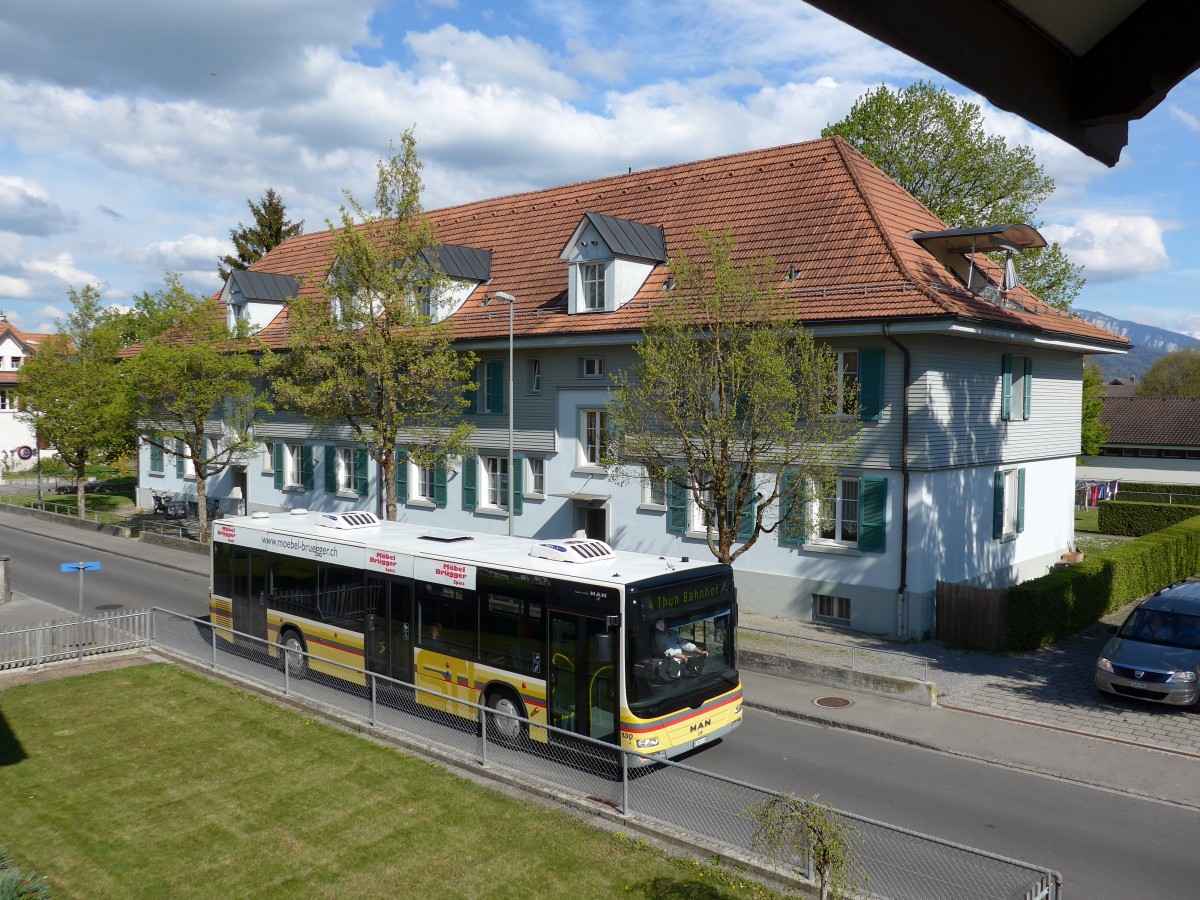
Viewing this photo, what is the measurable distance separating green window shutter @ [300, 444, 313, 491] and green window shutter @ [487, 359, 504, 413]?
9.35 meters

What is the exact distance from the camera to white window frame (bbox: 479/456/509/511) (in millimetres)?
29750

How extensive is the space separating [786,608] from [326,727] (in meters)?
12.3

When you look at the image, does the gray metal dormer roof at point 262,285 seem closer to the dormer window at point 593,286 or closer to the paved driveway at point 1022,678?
the dormer window at point 593,286

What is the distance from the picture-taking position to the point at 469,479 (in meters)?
30.2

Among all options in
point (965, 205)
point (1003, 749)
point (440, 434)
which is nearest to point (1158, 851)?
point (1003, 749)

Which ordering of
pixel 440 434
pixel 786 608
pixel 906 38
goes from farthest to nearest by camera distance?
pixel 440 434, pixel 786 608, pixel 906 38

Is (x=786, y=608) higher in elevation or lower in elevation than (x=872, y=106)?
lower

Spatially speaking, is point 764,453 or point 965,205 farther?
point 965,205

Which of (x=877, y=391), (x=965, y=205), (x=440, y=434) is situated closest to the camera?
(x=877, y=391)

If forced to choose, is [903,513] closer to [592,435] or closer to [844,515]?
[844,515]

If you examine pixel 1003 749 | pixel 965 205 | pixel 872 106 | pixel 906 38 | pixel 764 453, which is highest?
pixel 872 106

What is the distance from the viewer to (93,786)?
12180 mm

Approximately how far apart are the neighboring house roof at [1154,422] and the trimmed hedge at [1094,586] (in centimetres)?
3295

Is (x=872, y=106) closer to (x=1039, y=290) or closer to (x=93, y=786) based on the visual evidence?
(x=1039, y=290)
